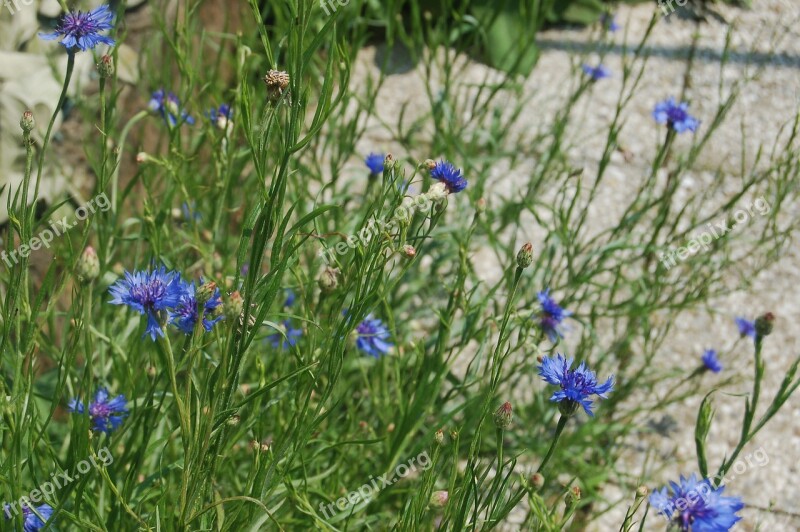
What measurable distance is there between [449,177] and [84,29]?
0.47 m

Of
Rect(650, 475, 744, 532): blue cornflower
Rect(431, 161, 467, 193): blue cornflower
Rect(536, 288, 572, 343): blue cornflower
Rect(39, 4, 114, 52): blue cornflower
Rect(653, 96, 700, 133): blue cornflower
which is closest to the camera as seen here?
Rect(650, 475, 744, 532): blue cornflower

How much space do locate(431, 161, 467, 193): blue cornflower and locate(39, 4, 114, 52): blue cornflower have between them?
425 mm

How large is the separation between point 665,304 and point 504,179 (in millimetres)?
666

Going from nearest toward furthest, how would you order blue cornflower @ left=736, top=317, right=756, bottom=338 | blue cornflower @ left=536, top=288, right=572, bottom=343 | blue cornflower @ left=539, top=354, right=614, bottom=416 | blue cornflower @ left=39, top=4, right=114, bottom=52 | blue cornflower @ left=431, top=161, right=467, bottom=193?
blue cornflower @ left=539, top=354, right=614, bottom=416
blue cornflower @ left=39, top=4, right=114, bottom=52
blue cornflower @ left=431, top=161, right=467, bottom=193
blue cornflower @ left=536, top=288, right=572, bottom=343
blue cornflower @ left=736, top=317, right=756, bottom=338

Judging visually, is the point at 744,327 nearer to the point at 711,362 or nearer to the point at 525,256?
the point at 711,362

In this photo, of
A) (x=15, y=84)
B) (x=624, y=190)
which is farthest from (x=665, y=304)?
(x=15, y=84)

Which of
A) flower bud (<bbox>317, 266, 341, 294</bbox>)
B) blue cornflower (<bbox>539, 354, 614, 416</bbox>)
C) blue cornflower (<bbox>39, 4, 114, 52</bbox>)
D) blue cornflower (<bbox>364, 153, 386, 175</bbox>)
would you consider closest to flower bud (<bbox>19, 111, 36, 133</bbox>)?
blue cornflower (<bbox>39, 4, 114, 52</bbox>)

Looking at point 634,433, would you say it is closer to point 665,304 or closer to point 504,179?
point 665,304

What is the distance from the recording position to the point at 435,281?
2057 millimetres

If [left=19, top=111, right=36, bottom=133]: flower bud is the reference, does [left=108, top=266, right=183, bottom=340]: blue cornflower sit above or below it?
below

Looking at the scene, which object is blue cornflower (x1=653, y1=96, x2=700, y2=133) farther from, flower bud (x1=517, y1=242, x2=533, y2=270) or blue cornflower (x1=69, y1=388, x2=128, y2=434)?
blue cornflower (x1=69, y1=388, x2=128, y2=434)

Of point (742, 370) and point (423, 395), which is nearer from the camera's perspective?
point (423, 395)

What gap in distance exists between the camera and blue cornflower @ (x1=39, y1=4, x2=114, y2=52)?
1178mm

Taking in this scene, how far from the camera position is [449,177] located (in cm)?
131
